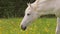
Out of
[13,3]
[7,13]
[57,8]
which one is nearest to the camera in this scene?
[57,8]

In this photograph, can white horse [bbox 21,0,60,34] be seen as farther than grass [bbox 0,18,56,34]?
No

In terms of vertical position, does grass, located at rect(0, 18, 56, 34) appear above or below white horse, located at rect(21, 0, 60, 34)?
below

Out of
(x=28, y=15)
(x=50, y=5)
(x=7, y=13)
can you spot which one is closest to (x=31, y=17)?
(x=28, y=15)

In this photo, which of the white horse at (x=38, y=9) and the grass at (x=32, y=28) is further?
the grass at (x=32, y=28)

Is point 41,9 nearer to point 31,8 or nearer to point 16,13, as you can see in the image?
point 31,8

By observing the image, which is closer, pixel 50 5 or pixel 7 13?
pixel 50 5

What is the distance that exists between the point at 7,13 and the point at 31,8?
17.1 meters

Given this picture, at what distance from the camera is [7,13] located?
2461 cm

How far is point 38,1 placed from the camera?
770 centimetres

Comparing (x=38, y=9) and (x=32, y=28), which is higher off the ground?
(x=38, y=9)

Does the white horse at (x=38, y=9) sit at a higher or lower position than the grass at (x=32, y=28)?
higher

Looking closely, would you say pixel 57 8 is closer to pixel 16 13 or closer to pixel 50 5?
pixel 50 5

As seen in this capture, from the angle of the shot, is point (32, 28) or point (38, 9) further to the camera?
point (32, 28)

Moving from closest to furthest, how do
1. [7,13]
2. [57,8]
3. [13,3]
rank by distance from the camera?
[57,8], [7,13], [13,3]
